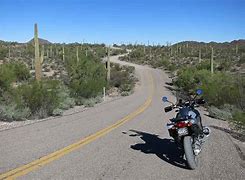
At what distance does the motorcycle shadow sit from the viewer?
872 cm

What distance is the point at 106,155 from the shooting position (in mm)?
8891

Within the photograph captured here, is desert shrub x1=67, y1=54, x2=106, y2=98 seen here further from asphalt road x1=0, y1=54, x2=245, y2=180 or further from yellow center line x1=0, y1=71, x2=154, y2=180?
yellow center line x1=0, y1=71, x2=154, y2=180

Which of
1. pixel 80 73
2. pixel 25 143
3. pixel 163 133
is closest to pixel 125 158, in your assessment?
pixel 25 143

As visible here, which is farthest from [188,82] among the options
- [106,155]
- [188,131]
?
[188,131]

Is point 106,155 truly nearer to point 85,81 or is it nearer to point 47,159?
point 47,159

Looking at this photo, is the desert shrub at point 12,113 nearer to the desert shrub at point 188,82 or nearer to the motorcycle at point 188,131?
the motorcycle at point 188,131

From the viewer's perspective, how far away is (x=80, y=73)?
117 feet

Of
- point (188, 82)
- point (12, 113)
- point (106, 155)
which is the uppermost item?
point (106, 155)

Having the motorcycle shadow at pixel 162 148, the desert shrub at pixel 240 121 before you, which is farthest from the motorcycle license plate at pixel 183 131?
the desert shrub at pixel 240 121

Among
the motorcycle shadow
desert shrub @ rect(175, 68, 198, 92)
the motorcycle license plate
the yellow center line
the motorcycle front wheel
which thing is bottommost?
desert shrub @ rect(175, 68, 198, 92)

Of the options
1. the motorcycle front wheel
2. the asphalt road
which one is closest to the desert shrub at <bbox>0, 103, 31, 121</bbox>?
the asphalt road

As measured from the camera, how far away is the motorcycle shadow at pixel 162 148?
8.72 meters

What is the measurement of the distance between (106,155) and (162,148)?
1.90 m

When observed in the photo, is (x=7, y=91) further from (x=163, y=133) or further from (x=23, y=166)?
(x=23, y=166)
